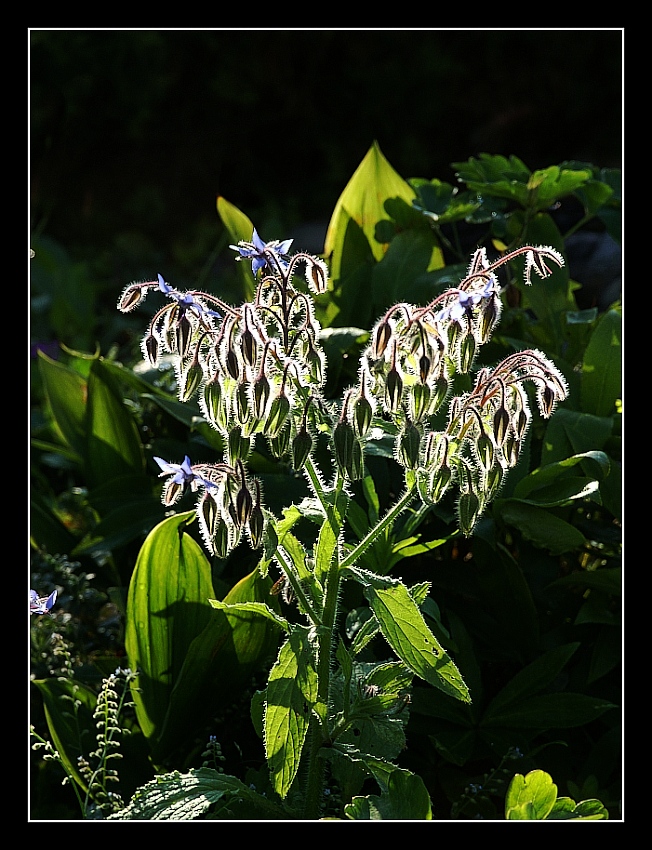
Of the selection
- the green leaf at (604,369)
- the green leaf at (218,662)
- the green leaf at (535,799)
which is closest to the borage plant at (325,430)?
the green leaf at (535,799)

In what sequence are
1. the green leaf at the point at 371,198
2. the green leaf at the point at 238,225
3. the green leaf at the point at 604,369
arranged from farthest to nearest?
1. the green leaf at the point at 371,198
2. the green leaf at the point at 238,225
3. the green leaf at the point at 604,369

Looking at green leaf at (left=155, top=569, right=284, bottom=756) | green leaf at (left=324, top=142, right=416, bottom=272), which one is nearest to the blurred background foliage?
green leaf at (left=324, top=142, right=416, bottom=272)

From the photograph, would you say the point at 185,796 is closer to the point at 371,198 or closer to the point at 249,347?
the point at 249,347

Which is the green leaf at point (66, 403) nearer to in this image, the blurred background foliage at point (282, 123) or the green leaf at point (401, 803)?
the green leaf at point (401, 803)

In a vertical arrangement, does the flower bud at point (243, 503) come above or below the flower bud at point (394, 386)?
below

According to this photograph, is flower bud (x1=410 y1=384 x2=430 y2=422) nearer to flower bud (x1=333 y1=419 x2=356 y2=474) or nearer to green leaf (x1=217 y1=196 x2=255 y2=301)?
flower bud (x1=333 y1=419 x2=356 y2=474)

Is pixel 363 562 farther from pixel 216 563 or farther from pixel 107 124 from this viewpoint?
pixel 107 124
